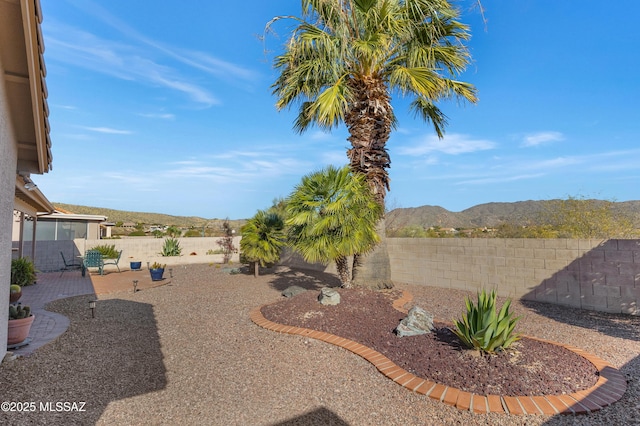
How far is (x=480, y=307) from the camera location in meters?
3.76

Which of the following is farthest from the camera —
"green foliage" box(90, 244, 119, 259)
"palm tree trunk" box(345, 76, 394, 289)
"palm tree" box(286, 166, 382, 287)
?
"green foliage" box(90, 244, 119, 259)

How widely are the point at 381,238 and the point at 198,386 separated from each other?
5.87m

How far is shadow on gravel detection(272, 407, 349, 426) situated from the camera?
109 inches

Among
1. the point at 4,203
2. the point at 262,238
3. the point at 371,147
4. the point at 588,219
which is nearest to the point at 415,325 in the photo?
the point at 371,147

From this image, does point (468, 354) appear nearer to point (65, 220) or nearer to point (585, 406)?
point (585, 406)

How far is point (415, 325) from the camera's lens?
4.63 m

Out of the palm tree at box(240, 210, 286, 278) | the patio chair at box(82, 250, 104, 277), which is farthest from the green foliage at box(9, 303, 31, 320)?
the patio chair at box(82, 250, 104, 277)

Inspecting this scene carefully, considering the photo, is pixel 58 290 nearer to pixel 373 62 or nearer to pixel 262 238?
pixel 262 238

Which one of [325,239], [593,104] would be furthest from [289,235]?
[593,104]

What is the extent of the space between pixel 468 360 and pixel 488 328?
42cm

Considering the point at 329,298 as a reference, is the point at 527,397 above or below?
below

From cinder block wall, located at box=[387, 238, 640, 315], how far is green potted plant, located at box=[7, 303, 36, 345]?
9009 mm

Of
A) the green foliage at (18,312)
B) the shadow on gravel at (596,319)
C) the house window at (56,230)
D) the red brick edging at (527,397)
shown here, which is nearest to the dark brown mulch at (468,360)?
the red brick edging at (527,397)

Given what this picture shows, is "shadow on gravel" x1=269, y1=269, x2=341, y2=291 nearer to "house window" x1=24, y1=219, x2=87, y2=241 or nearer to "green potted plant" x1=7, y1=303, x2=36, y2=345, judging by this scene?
"green potted plant" x1=7, y1=303, x2=36, y2=345
